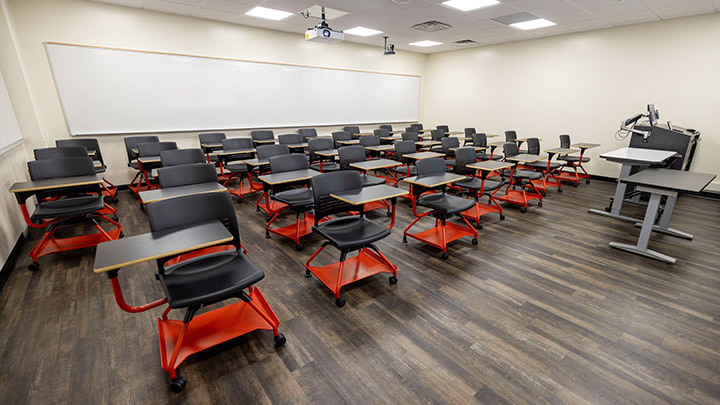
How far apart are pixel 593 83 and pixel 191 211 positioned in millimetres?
7939

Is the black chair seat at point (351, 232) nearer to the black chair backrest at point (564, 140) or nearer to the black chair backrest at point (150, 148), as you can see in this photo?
the black chair backrest at point (150, 148)

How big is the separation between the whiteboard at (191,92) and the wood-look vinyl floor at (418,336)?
2942mm

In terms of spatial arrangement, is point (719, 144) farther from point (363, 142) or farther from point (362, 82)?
point (362, 82)

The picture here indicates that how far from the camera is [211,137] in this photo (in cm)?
595

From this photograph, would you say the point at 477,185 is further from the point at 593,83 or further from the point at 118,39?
the point at 118,39

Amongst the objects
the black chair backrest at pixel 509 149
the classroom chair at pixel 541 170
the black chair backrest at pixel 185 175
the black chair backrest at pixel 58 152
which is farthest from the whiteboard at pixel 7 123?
the classroom chair at pixel 541 170

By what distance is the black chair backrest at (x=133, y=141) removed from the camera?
17.1ft

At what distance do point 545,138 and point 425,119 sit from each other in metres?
3.73

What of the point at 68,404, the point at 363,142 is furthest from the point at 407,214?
the point at 68,404

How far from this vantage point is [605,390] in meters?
1.72

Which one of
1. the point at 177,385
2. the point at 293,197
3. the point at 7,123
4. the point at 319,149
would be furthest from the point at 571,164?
the point at 7,123

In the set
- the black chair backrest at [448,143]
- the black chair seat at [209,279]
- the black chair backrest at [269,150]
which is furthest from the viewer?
the black chair backrest at [448,143]

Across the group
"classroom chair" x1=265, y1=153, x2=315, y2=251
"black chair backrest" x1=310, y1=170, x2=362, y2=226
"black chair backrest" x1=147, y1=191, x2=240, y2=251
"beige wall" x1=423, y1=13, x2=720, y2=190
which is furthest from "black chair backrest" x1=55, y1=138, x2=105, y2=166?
"beige wall" x1=423, y1=13, x2=720, y2=190

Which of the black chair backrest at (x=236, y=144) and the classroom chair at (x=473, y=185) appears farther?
the black chair backrest at (x=236, y=144)
